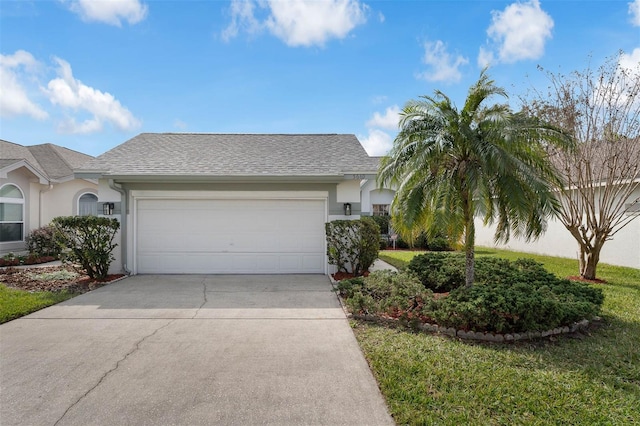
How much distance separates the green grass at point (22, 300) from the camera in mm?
6480

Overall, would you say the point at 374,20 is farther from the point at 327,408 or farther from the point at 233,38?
the point at 327,408

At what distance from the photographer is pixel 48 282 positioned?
30.8 ft

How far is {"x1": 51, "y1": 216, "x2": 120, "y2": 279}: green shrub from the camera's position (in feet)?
29.3

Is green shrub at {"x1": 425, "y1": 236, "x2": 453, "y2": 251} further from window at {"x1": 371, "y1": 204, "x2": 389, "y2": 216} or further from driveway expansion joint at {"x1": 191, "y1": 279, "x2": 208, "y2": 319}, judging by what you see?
driveway expansion joint at {"x1": 191, "y1": 279, "x2": 208, "y2": 319}

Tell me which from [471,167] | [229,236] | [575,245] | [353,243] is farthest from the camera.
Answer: [575,245]

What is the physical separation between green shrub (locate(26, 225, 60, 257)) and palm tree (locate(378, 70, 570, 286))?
13583mm

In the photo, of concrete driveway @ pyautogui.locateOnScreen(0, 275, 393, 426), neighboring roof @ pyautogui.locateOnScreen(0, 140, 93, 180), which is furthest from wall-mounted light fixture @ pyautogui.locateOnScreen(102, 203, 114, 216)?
neighboring roof @ pyautogui.locateOnScreen(0, 140, 93, 180)

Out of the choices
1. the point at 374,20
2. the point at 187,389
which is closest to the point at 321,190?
the point at 374,20

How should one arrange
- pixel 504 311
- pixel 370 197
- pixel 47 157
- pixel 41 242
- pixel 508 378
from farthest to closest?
pixel 370 197 → pixel 47 157 → pixel 41 242 → pixel 504 311 → pixel 508 378

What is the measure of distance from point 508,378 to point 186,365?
388 centimetres

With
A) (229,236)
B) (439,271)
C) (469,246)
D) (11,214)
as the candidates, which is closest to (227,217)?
(229,236)

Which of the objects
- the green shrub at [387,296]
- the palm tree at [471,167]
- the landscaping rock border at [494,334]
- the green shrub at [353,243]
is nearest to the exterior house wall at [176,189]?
the green shrub at [353,243]

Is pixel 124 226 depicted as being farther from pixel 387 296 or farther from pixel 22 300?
pixel 387 296

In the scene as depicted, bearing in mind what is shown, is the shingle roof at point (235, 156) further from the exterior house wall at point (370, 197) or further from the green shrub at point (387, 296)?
the exterior house wall at point (370, 197)
